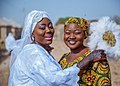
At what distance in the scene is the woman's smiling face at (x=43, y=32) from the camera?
3799 millimetres

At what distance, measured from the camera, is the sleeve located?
11.3ft

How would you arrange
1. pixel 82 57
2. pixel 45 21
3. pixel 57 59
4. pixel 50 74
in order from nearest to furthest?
pixel 50 74
pixel 45 21
pixel 82 57
pixel 57 59

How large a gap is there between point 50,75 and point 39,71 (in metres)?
0.12

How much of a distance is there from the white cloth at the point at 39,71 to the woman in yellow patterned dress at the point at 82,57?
26 cm

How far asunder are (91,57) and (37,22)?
2.41 ft

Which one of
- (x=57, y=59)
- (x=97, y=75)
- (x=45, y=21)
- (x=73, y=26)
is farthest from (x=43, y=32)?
(x=57, y=59)

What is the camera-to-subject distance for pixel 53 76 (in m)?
3.43

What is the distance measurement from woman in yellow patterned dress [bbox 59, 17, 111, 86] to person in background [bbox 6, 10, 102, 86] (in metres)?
0.15

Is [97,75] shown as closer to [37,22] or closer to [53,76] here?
[53,76]

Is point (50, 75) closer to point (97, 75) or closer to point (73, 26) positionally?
point (97, 75)

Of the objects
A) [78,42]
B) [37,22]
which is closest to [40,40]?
[37,22]

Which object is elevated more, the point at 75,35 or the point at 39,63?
the point at 75,35

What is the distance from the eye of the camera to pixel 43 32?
3795mm

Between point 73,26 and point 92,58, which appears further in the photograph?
point 73,26
